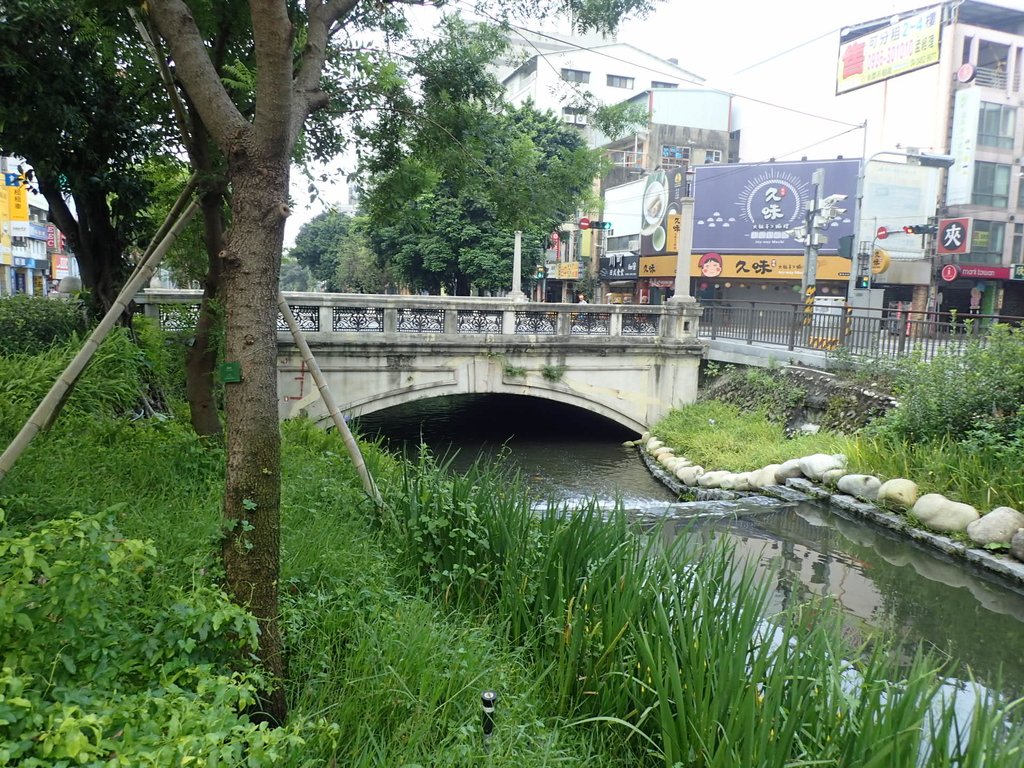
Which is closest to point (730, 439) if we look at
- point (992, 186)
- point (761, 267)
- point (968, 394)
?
point (968, 394)

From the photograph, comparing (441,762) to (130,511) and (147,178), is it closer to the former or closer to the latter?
(130,511)

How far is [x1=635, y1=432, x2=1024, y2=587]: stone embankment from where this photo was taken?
21.5ft

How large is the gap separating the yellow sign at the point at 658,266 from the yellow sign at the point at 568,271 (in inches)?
234

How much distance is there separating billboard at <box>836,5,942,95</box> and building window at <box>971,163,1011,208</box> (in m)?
3.67

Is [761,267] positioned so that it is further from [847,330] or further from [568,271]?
[847,330]

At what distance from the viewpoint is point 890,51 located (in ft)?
75.0


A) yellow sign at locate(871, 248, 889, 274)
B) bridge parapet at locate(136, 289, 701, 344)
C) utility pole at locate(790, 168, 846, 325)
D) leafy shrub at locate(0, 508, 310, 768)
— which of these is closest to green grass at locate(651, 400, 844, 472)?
bridge parapet at locate(136, 289, 701, 344)

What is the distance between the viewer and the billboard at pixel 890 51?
21469mm

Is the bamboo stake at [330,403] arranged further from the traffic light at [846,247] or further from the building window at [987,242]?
the building window at [987,242]

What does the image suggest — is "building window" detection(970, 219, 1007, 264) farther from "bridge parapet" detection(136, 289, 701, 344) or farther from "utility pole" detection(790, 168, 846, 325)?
"bridge parapet" detection(136, 289, 701, 344)

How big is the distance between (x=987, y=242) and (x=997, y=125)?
11.3ft

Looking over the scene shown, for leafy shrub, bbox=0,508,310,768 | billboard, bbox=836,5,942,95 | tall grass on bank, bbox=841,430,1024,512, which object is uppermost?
billboard, bbox=836,5,942,95

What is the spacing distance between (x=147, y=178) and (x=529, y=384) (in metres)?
7.80

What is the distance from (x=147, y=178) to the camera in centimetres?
763
